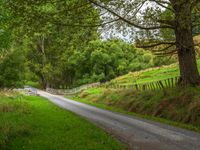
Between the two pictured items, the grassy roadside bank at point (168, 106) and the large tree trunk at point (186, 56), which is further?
the large tree trunk at point (186, 56)

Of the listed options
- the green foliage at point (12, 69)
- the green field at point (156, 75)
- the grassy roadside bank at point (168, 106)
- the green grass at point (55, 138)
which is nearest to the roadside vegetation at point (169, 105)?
the grassy roadside bank at point (168, 106)

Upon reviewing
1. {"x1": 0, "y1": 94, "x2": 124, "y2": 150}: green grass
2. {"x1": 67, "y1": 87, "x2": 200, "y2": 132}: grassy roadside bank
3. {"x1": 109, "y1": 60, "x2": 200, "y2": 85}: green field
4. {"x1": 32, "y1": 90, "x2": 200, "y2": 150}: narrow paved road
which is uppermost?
{"x1": 109, "y1": 60, "x2": 200, "y2": 85}: green field

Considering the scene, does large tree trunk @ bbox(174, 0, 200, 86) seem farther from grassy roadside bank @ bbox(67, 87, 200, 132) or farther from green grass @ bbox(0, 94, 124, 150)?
green grass @ bbox(0, 94, 124, 150)

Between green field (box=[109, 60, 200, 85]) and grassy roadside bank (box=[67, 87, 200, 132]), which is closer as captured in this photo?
grassy roadside bank (box=[67, 87, 200, 132])

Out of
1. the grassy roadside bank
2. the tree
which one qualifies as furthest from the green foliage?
the tree

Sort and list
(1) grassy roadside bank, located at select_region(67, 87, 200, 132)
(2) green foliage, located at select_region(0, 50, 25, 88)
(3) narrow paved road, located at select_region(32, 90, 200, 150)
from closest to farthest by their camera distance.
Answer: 1. (3) narrow paved road, located at select_region(32, 90, 200, 150)
2. (1) grassy roadside bank, located at select_region(67, 87, 200, 132)
3. (2) green foliage, located at select_region(0, 50, 25, 88)

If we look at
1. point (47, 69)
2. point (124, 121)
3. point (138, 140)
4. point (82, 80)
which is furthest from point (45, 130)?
point (47, 69)

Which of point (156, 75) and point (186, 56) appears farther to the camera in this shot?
point (156, 75)

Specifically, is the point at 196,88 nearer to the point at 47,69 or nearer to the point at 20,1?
the point at 20,1

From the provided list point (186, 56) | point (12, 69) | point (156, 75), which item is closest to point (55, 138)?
point (186, 56)

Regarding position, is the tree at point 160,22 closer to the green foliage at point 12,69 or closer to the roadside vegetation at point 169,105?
the roadside vegetation at point 169,105

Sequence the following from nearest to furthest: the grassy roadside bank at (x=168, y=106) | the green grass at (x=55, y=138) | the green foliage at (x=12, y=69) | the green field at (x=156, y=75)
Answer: the green grass at (x=55, y=138) < the grassy roadside bank at (x=168, y=106) < the green field at (x=156, y=75) < the green foliage at (x=12, y=69)

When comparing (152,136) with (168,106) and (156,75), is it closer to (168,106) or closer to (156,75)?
(168,106)

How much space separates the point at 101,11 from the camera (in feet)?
68.9
